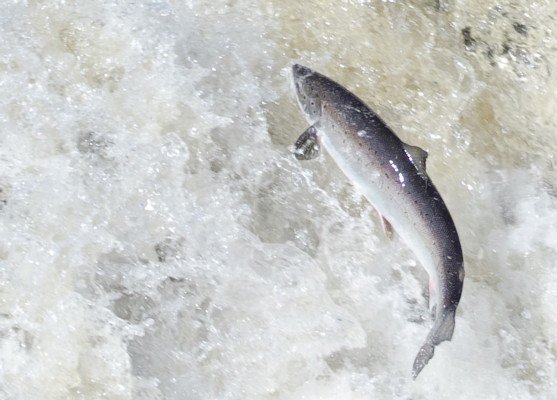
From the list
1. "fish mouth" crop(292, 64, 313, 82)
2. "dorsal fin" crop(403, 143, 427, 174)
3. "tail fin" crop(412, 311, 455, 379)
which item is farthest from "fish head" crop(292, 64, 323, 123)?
"tail fin" crop(412, 311, 455, 379)

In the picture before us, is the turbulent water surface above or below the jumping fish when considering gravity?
below

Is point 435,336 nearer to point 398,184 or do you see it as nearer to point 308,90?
point 398,184

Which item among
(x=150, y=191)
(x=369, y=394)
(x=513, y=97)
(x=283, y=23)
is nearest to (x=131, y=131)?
(x=150, y=191)

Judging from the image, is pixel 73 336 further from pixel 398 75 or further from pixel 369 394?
pixel 398 75

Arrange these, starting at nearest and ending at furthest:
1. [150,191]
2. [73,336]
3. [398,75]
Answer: [73,336]
[150,191]
[398,75]

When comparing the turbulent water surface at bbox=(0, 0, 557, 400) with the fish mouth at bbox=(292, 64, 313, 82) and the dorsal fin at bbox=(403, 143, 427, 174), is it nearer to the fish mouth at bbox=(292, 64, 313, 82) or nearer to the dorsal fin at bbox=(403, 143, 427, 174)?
the fish mouth at bbox=(292, 64, 313, 82)

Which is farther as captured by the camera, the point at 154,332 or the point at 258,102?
the point at 258,102

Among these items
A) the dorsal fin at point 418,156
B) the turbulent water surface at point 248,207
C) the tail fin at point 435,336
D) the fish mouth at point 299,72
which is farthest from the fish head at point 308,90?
the tail fin at point 435,336
